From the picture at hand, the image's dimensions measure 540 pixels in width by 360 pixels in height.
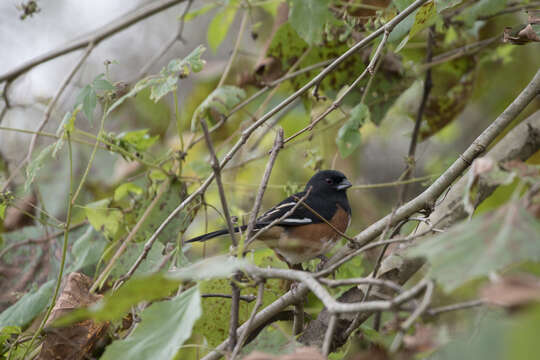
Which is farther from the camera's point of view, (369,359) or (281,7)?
(281,7)

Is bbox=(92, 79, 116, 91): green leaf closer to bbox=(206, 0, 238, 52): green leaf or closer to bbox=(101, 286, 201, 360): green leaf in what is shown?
bbox=(206, 0, 238, 52): green leaf

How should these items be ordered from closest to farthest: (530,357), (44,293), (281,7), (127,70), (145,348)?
(530,357)
(145,348)
(44,293)
(281,7)
(127,70)

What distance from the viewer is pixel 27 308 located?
2326 mm

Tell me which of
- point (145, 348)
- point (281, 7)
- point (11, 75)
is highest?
point (11, 75)

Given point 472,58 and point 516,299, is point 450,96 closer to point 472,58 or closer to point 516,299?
point 472,58

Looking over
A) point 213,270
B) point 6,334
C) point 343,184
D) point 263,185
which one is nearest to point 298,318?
point 263,185

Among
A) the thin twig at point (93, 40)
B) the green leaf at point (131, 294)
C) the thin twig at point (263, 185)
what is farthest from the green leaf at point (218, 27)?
the green leaf at point (131, 294)

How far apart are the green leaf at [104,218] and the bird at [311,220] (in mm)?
737

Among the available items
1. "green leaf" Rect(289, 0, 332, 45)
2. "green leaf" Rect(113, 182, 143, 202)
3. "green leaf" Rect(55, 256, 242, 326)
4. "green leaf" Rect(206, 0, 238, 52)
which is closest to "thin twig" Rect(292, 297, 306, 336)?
"green leaf" Rect(55, 256, 242, 326)

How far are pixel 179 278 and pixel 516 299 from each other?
0.62 metres

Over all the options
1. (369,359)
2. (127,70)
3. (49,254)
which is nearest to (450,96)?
(49,254)

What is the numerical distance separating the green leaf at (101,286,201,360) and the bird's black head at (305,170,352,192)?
210 centimetres

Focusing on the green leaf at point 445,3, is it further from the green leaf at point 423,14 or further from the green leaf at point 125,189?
the green leaf at point 125,189

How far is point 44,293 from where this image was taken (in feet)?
7.79
